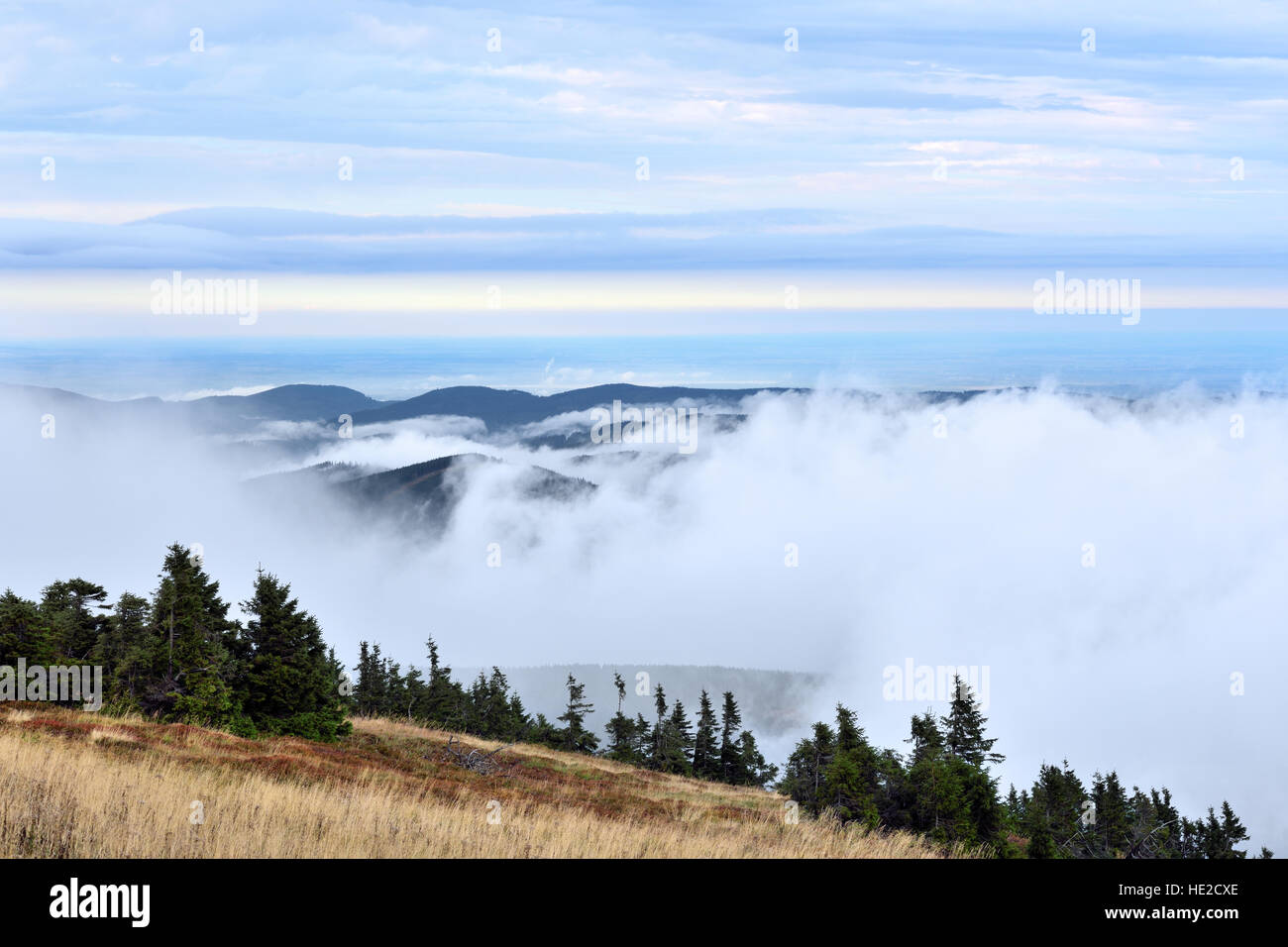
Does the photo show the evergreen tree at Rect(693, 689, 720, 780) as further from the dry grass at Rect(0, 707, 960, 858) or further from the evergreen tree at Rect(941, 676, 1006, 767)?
the dry grass at Rect(0, 707, 960, 858)

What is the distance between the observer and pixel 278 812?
12.2 m

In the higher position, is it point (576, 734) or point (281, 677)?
point (281, 677)

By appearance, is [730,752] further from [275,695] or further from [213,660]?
[213,660]

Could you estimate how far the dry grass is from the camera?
408 inches

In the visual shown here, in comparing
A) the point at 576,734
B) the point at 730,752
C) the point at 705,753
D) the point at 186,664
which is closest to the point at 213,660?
the point at 186,664

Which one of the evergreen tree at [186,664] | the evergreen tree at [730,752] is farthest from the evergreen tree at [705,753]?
the evergreen tree at [186,664]

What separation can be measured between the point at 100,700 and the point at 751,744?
57720 millimetres

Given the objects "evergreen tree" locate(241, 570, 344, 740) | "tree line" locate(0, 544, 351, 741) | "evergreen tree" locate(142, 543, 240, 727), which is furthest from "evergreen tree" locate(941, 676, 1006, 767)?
"evergreen tree" locate(142, 543, 240, 727)

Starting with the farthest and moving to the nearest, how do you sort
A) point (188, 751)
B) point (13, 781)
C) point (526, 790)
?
point (526, 790) → point (188, 751) → point (13, 781)

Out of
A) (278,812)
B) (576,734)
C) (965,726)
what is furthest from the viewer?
(576,734)

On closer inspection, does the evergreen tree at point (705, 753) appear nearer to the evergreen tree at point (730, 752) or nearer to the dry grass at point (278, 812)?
the evergreen tree at point (730, 752)
